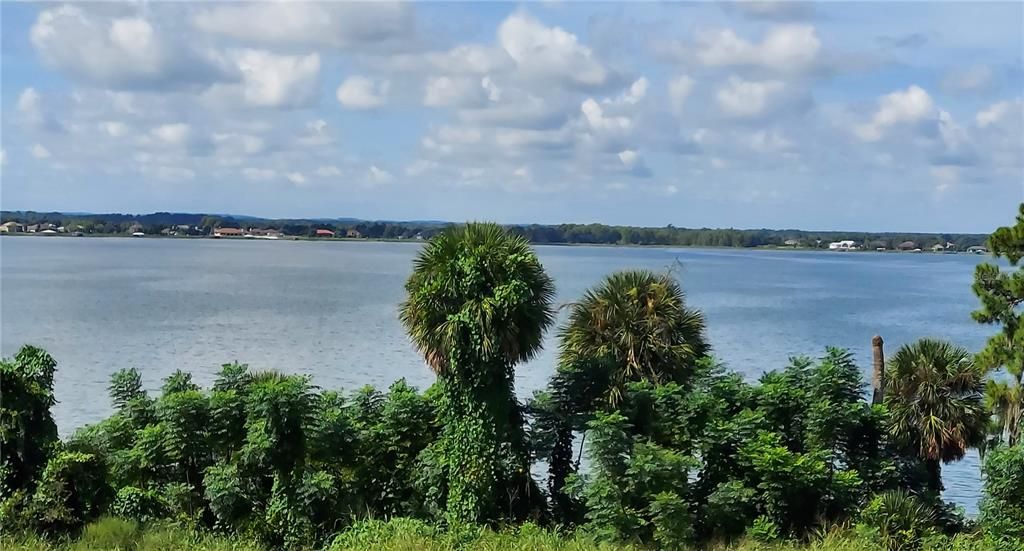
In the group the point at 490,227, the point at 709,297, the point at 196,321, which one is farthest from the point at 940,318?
the point at 490,227

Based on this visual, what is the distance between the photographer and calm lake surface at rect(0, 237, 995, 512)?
3609 cm

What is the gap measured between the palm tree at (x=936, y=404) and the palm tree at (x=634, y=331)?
4.00 metres

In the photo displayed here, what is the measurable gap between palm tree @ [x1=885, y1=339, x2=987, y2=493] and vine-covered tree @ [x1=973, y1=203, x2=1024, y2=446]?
12.6 inches

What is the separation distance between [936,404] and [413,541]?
955 cm

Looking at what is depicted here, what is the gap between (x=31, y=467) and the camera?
58.3 feet

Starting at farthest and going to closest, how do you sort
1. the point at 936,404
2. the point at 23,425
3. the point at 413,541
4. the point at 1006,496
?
the point at 936,404 → the point at 23,425 → the point at 1006,496 → the point at 413,541

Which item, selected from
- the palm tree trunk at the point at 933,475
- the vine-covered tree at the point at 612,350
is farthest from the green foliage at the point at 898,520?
the vine-covered tree at the point at 612,350

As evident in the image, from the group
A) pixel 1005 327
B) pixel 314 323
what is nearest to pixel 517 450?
pixel 1005 327

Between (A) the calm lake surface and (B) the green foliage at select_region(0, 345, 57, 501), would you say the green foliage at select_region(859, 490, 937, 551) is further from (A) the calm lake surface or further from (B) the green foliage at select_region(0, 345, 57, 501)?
(B) the green foliage at select_region(0, 345, 57, 501)

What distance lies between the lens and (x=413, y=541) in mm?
16016

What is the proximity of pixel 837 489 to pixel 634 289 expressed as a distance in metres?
5.50

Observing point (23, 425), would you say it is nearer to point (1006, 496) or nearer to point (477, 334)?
point (477, 334)

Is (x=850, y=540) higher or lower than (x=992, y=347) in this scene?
lower

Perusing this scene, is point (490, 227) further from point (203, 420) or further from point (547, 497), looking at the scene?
point (203, 420)
